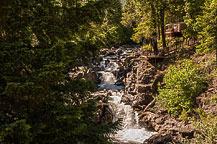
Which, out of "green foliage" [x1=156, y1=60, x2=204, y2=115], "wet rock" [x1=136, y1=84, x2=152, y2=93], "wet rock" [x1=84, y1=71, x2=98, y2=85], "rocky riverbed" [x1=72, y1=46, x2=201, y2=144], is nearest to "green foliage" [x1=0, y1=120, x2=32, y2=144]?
"rocky riverbed" [x1=72, y1=46, x2=201, y2=144]

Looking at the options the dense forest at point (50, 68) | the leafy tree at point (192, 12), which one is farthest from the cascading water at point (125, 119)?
the leafy tree at point (192, 12)

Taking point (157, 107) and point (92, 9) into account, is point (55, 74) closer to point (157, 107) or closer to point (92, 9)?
point (92, 9)

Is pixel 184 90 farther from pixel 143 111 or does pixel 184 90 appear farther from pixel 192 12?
pixel 192 12

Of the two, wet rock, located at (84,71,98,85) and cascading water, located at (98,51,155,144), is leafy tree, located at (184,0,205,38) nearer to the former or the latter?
cascading water, located at (98,51,155,144)

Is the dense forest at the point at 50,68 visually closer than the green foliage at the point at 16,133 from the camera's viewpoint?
No

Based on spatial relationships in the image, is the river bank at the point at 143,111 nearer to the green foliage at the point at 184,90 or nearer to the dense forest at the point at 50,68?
the green foliage at the point at 184,90

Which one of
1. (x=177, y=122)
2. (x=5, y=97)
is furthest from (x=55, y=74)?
(x=177, y=122)

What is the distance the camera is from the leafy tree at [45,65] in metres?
4.27

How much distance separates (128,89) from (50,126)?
654 inches

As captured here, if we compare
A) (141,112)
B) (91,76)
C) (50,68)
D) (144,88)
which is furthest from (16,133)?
(91,76)

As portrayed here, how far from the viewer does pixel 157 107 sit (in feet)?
54.5

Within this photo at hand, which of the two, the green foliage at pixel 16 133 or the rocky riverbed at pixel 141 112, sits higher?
the green foliage at pixel 16 133

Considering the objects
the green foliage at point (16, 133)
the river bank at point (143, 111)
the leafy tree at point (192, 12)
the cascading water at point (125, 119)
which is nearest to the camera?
the green foliage at point (16, 133)

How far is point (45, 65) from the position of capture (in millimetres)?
4320
